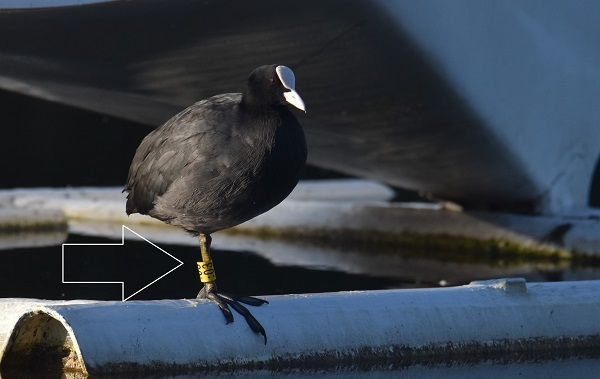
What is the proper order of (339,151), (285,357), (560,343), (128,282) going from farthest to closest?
(339,151)
(128,282)
(560,343)
(285,357)

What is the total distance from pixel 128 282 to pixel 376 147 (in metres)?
2.17

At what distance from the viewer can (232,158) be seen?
5113 millimetres

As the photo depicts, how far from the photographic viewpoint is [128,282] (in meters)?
8.42

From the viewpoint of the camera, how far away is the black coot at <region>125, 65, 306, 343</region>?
507 centimetres

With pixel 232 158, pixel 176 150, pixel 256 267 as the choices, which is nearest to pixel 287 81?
pixel 232 158

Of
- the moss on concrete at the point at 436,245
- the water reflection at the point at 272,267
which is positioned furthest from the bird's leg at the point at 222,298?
the moss on concrete at the point at 436,245

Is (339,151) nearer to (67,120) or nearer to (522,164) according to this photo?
(522,164)

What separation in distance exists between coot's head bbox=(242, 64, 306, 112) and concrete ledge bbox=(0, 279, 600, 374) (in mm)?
943

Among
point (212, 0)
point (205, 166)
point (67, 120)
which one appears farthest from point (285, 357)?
point (67, 120)

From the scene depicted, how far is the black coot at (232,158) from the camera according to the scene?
5074mm

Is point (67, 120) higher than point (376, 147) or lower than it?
higher

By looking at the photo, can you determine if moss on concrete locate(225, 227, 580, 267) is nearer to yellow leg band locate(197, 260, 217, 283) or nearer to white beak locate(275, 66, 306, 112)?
yellow leg band locate(197, 260, 217, 283)

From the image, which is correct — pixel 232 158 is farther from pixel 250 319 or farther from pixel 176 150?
pixel 250 319

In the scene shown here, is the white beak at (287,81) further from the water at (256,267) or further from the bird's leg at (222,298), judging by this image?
the water at (256,267)
